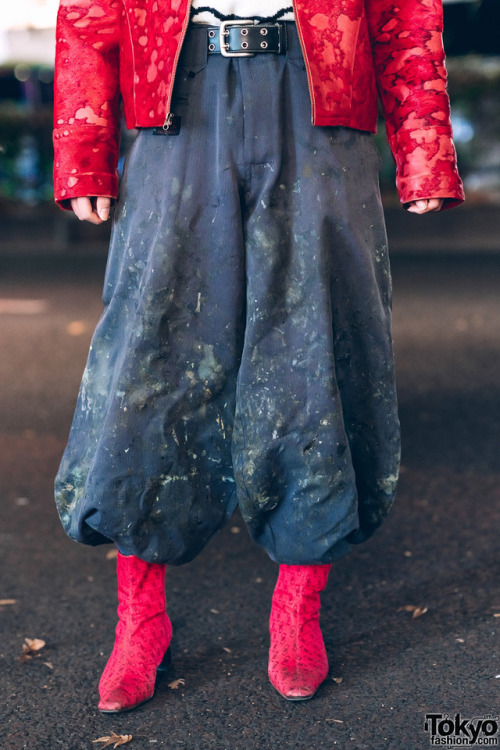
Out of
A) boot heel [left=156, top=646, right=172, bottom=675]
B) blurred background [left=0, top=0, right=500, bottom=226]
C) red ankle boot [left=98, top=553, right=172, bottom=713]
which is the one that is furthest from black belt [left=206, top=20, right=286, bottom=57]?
blurred background [left=0, top=0, right=500, bottom=226]

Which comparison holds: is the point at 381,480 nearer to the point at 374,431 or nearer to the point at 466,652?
the point at 374,431

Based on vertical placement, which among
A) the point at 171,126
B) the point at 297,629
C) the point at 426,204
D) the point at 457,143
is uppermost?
the point at 457,143

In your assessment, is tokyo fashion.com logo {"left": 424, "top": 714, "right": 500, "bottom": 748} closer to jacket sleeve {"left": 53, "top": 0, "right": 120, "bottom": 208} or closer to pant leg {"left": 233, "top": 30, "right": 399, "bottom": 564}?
pant leg {"left": 233, "top": 30, "right": 399, "bottom": 564}

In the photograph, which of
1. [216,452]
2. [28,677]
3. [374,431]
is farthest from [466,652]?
[28,677]

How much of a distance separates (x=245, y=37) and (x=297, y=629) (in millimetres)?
1268

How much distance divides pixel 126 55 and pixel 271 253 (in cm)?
50

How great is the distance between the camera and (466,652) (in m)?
2.15

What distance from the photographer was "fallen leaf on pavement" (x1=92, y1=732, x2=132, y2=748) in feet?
5.96

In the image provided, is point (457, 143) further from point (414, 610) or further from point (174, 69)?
point (174, 69)

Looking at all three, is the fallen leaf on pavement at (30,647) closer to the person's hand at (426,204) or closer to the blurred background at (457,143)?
the person's hand at (426,204)

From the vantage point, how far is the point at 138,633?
2027 millimetres

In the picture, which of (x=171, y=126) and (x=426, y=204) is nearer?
(x=171, y=126)

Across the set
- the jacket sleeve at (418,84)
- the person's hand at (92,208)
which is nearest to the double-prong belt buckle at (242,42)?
the jacket sleeve at (418,84)

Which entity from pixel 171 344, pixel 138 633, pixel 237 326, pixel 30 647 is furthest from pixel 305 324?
pixel 30 647
